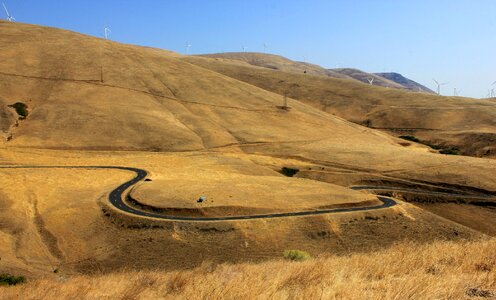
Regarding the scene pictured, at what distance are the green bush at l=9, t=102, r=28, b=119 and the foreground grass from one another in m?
112

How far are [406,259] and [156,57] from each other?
629ft

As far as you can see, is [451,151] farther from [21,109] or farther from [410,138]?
[21,109]

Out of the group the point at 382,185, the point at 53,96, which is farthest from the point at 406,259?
the point at 53,96

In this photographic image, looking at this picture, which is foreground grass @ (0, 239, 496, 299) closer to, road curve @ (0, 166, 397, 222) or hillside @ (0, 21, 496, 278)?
hillside @ (0, 21, 496, 278)

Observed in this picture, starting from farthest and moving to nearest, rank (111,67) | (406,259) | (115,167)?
(111,67) < (115,167) < (406,259)

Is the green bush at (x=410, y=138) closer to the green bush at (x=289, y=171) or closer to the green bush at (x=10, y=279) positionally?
the green bush at (x=289, y=171)

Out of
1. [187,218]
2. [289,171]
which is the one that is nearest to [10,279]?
[187,218]

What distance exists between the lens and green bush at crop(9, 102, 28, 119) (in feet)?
374

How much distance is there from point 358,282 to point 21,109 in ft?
406

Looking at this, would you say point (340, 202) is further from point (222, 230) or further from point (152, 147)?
point (152, 147)

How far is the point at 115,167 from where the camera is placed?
3413 inches

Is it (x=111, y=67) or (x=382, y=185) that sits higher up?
(x=111, y=67)

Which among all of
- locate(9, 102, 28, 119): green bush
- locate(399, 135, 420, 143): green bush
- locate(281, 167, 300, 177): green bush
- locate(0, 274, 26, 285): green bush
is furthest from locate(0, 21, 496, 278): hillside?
locate(399, 135, 420, 143): green bush

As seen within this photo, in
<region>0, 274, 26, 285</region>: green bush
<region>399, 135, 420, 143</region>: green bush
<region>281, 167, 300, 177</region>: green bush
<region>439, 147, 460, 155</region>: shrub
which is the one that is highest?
<region>399, 135, 420, 143</region>: green bush
